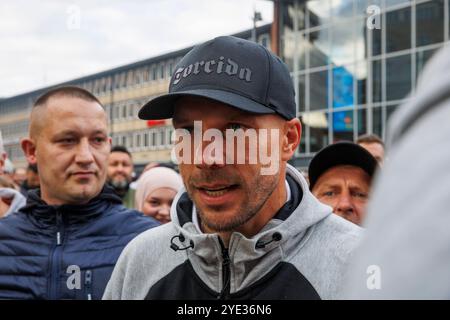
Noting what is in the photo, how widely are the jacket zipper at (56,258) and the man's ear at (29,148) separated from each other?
41cm

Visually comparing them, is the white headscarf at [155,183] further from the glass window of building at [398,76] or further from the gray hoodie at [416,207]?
the glass window of building at [398,76]

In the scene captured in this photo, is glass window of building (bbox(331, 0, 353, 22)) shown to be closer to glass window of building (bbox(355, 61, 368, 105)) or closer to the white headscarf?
glass window of building (bbox(355, 61, 368, 105))

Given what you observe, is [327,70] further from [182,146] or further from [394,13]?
[182,146]

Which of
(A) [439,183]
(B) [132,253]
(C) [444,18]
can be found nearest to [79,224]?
(B) [132,253]

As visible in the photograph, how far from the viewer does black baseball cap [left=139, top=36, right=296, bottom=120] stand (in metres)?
1.85

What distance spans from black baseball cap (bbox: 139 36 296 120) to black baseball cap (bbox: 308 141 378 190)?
1380mm

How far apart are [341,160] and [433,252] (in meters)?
3.07

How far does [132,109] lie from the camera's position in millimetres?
49906

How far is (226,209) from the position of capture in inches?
73.6

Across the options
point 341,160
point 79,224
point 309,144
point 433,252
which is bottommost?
point 433,252

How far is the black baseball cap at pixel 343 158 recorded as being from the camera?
3.30 metres

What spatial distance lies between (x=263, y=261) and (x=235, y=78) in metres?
0.60

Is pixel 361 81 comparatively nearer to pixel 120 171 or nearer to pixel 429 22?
Answer: pixel 429 22
